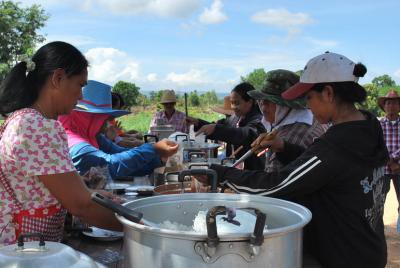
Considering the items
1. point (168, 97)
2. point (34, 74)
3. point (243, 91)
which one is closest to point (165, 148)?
point (34, 74)

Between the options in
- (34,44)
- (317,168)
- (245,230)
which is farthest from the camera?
(34,44)

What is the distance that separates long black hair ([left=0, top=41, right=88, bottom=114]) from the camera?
1.64 meters

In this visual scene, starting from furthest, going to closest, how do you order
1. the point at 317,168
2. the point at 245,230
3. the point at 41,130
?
the point at 317,168, the point at 41,130, the point at 245,230

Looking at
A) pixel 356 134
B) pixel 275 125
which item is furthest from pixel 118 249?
pixel 275 125

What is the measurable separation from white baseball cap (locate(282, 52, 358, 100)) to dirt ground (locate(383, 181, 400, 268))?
368 centimetres

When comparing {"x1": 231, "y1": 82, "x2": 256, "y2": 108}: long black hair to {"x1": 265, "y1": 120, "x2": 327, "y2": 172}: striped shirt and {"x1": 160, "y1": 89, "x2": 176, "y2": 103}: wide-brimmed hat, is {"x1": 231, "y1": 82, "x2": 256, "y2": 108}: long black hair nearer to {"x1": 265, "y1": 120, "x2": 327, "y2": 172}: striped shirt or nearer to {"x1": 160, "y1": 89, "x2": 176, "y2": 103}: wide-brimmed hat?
{"x1": 265, "y1": 120, "x2": 327, "y2": 172}: striped shirt

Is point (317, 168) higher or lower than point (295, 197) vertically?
higher

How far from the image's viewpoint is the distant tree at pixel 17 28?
81.1 feet

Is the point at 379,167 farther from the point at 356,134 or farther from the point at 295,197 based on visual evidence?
the point at 295,197

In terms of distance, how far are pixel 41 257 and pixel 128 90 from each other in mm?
27571

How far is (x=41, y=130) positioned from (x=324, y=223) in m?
1.13

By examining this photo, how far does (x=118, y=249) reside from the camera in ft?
5.52

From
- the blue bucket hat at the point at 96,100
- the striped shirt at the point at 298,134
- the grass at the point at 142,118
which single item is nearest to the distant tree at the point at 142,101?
the grass at the point at 142,118

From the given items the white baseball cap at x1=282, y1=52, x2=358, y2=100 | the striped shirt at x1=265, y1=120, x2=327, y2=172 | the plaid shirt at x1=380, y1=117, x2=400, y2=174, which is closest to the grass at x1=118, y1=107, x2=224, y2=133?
the plaid shirt at x1=380, y1=117, x2=400, y2=174
